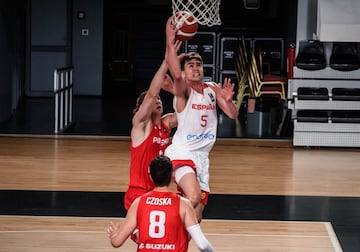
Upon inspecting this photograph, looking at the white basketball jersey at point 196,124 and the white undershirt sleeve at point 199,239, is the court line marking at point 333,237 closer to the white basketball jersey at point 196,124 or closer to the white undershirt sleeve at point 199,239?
the white basketball jersey at point 196,124

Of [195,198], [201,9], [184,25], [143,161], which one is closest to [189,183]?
[195,198]

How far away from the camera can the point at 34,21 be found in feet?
66.8

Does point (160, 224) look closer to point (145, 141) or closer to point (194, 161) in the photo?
point (145, 141)

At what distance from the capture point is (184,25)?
6.40 meters

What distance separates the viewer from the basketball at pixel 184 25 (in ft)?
21.0

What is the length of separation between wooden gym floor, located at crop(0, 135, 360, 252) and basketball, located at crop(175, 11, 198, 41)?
2.42m

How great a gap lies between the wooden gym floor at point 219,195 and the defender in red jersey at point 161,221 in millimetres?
2998

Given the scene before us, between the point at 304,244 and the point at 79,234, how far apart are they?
2186 mm

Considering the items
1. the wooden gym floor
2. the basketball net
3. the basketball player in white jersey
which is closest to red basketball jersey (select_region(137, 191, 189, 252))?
the basketball player in white jersey

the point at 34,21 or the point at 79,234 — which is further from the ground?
Result: the point at 34,21

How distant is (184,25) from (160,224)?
6.42 ft

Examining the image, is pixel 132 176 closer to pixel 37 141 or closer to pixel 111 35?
pixel 37 141

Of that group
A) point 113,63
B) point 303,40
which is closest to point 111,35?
point 113,63

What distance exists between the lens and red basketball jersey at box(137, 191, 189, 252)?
16.3 feet
